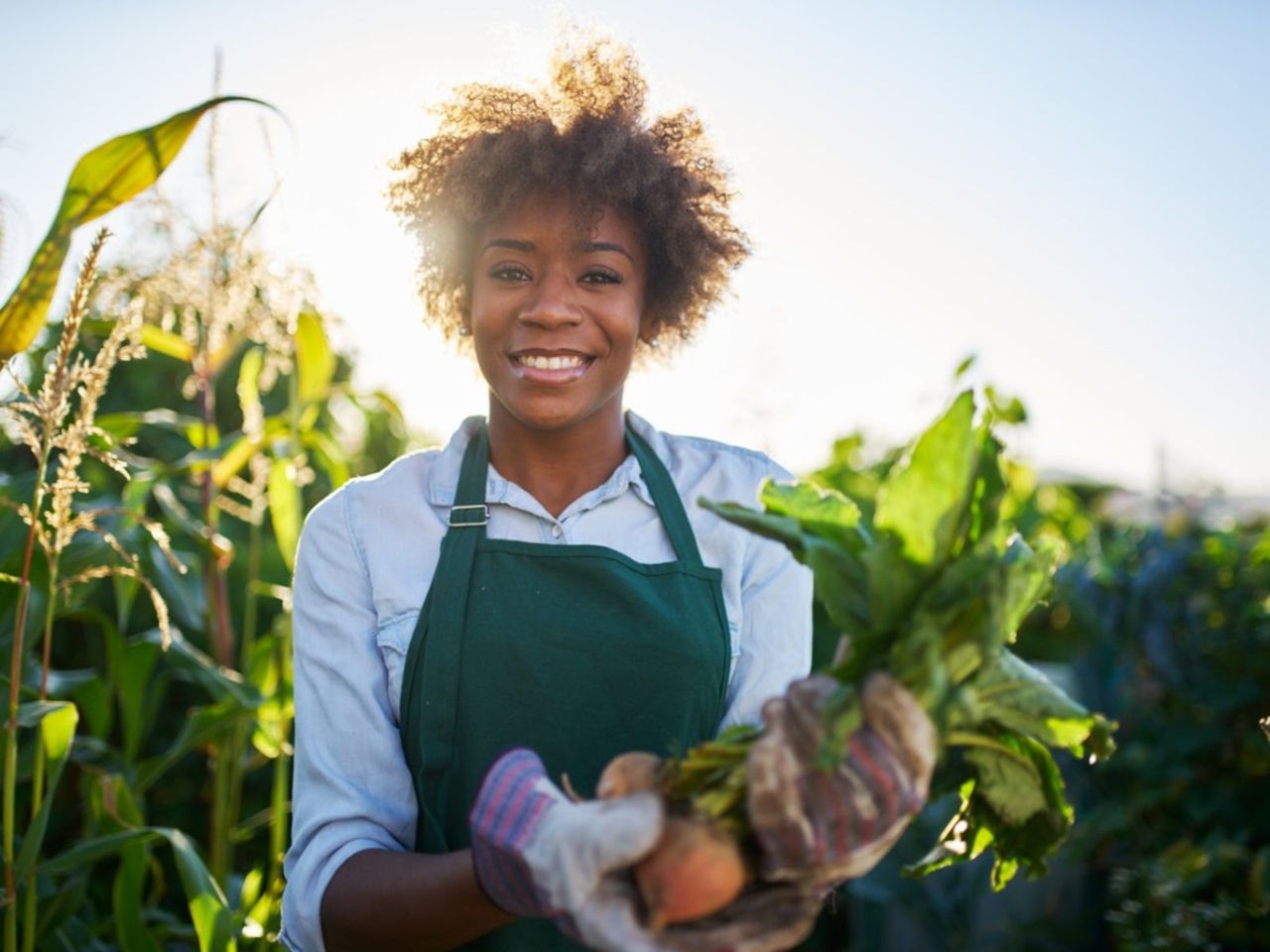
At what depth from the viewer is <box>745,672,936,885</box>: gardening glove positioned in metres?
1.00

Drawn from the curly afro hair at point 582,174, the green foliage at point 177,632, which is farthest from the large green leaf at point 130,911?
the curly afro hair at point 582,174

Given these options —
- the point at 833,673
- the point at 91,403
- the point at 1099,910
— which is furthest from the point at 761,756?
the point at 1099,910

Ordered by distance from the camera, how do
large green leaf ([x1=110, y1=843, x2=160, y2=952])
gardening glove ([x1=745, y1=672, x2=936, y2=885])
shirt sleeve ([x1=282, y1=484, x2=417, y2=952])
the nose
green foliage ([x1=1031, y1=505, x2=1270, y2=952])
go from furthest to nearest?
1. green foliage ([x1=1031, y1=505, x2=1270, y2=952])
2. large green leaf ([x1=110, y1=843, x2=160, y2=952])
3. the nose
4. shirt sleeve ([x1=282, y1=484, x2=417, y2=952])
5. gardening glove ([x1=745, y1=672, x2=936, y2=885])

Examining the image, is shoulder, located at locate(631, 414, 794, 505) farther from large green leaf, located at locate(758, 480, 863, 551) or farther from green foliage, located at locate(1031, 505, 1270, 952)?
green foliage, located at locate(1031, 505, 1270, 952)

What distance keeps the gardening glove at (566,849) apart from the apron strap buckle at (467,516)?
1.87ft

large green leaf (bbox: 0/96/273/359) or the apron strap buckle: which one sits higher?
large green leaf (bbox: 0/96/273/359)

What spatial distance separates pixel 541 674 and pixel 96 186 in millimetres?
904

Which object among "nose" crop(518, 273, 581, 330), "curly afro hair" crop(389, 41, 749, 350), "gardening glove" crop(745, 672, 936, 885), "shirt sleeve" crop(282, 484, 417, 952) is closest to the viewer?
"gardening glove" crop(745, 672, 936, 885)

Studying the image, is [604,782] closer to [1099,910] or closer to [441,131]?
[441,131]

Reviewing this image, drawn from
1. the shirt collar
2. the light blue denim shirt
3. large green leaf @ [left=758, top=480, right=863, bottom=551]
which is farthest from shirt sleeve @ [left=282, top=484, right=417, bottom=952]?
large green leaf @ [left=758, top=480, right=863, bottom=551]

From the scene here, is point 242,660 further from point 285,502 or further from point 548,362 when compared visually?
point 548,362

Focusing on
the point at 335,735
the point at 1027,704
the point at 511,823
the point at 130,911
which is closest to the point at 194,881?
the point at 130,911

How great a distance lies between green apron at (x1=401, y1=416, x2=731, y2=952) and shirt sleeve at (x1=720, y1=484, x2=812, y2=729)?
8 centimetres

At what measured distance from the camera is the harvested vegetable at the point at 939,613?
3.43ft
